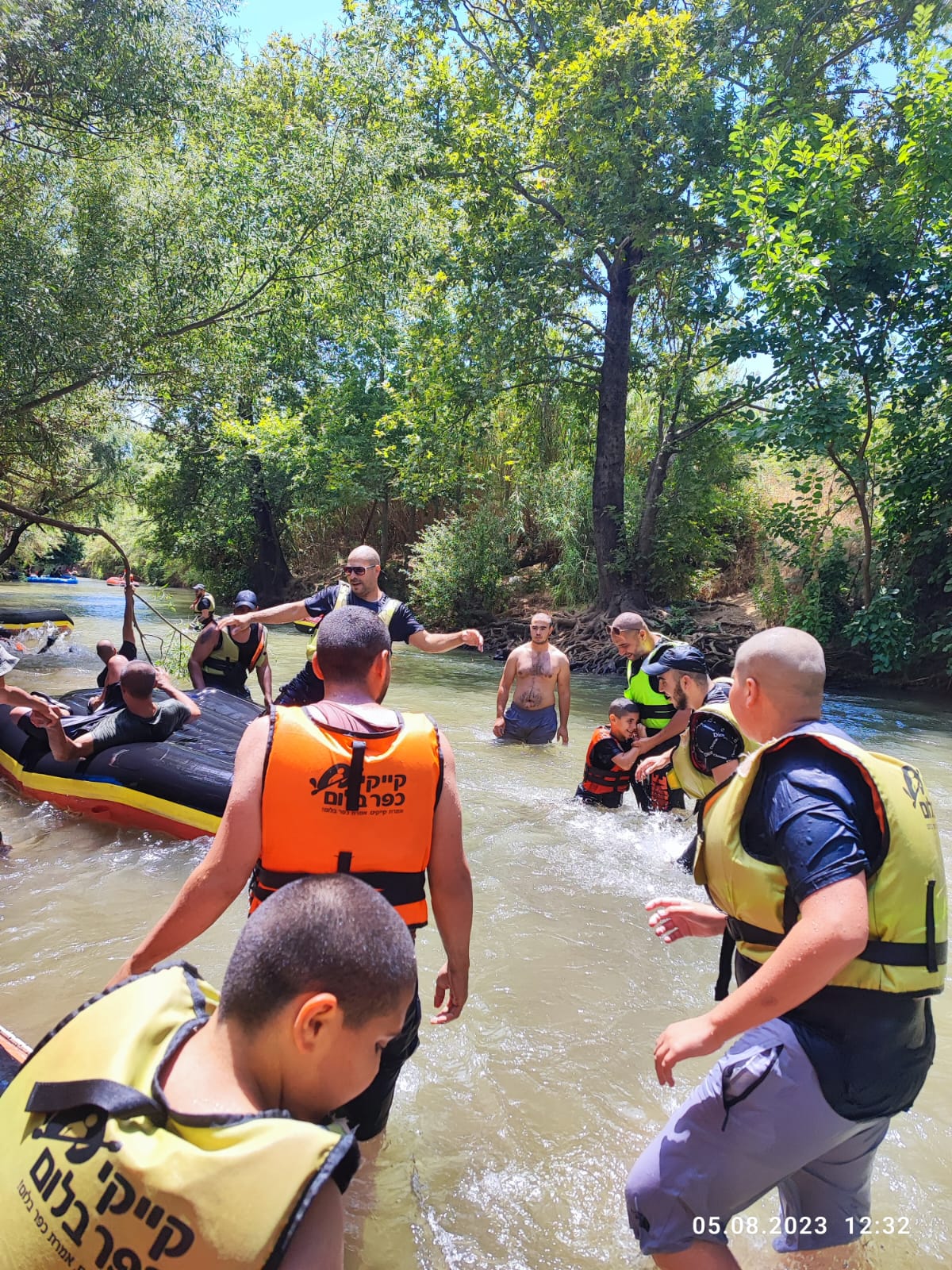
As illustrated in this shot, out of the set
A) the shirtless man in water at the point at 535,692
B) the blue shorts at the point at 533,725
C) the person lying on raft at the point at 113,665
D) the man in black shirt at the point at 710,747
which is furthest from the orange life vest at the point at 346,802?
the blue shorts at the point at 533,725

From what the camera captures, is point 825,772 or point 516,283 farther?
point 516,283

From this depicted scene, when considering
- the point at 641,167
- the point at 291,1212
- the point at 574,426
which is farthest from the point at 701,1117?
the point at 574,426

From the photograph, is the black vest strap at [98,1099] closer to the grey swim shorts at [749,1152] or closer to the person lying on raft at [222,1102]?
the person lying on raft at [222,1102]

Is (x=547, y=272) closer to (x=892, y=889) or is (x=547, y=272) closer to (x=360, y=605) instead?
(x=360, y=605)

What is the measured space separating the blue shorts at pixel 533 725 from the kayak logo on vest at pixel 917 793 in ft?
21.1

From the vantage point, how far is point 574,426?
20.0 metres

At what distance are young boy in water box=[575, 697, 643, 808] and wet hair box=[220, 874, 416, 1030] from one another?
187 inches

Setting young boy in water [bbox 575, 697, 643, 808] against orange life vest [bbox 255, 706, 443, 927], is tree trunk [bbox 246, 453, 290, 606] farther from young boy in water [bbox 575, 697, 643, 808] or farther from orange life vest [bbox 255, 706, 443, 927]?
orange life vest [bbox 255, 706, 443, 927]

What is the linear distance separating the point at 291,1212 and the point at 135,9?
11.9 metres

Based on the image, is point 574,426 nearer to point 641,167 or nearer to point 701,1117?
point 641,167

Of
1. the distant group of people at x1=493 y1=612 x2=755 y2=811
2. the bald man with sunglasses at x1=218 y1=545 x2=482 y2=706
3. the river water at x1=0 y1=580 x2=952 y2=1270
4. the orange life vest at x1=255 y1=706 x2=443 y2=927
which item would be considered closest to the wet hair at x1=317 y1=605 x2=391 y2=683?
the orange life vest at x1=255 y1=706 x2=443 y2=927

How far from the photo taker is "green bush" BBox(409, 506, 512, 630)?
19625mm

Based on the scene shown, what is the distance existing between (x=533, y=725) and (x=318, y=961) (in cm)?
721

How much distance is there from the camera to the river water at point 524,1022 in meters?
2.60
